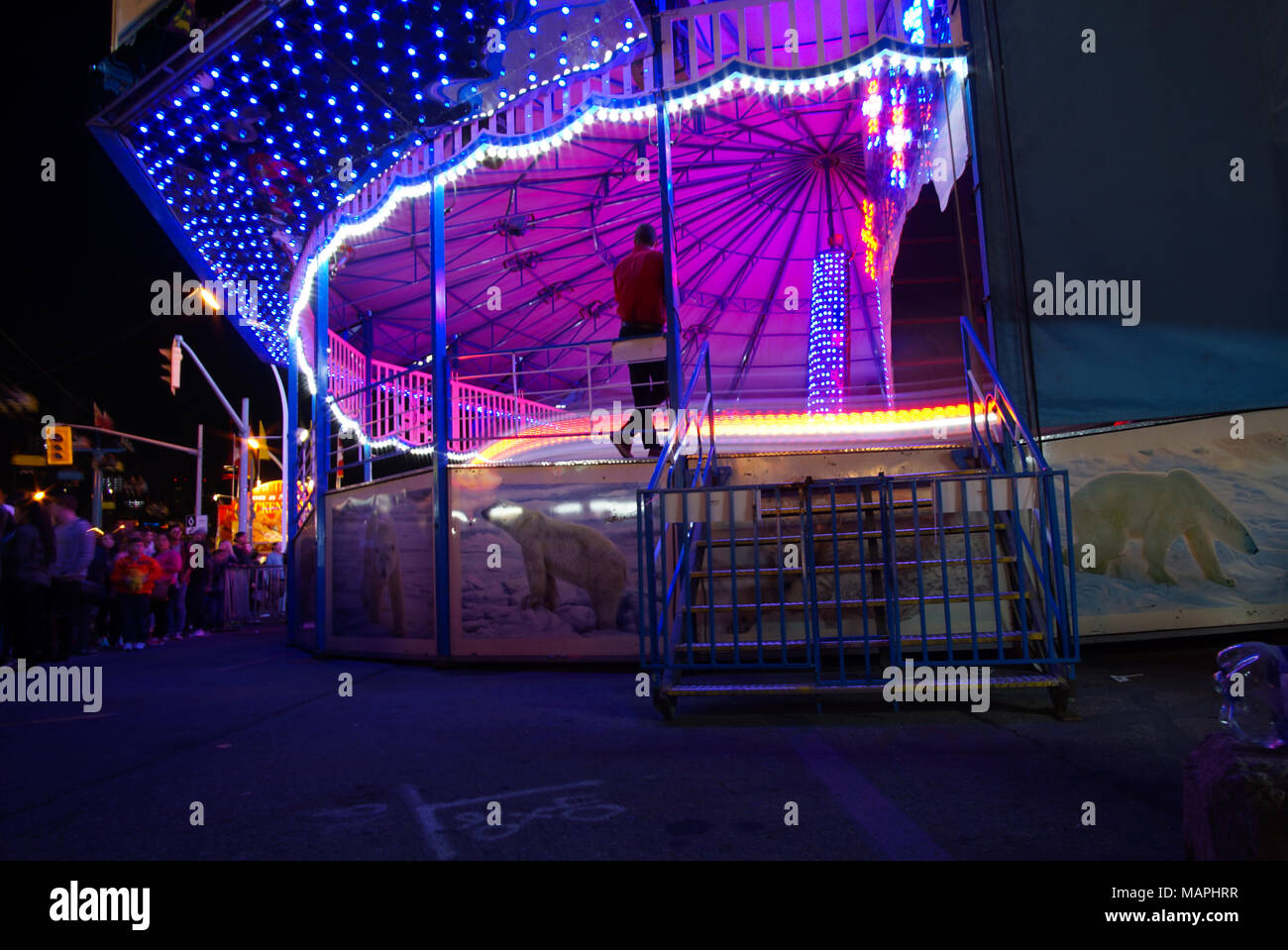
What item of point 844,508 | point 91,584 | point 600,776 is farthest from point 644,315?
point 91,584

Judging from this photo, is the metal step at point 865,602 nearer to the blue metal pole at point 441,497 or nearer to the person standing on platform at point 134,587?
the blue metal pole at point 441,497

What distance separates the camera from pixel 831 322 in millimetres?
16375

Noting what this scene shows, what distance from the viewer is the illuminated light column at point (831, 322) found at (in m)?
16.2

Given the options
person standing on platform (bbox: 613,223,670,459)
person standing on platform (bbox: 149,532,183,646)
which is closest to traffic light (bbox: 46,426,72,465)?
person standing on platform (bbox: 149,532,183,646)

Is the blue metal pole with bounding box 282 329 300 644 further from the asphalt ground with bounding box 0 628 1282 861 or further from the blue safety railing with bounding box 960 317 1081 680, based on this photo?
the blue safety railing with bounding box 960 317 1081 680

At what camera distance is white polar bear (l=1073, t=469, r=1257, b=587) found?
7.44m

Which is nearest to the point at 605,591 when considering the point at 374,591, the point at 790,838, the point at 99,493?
the point at 374,591

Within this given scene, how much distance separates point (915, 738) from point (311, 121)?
9.33 m

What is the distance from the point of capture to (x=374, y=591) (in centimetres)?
984

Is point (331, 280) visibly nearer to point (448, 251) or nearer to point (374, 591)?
point (448, 251)

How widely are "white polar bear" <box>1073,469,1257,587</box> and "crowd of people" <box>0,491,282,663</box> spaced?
37.4ft

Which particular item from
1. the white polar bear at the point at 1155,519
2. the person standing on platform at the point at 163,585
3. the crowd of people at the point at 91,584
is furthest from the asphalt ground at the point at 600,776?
the person standing on platform at the point at 163,585

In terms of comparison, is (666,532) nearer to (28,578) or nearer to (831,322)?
(28,578)

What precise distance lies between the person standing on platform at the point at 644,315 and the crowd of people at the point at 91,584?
23.3ft
